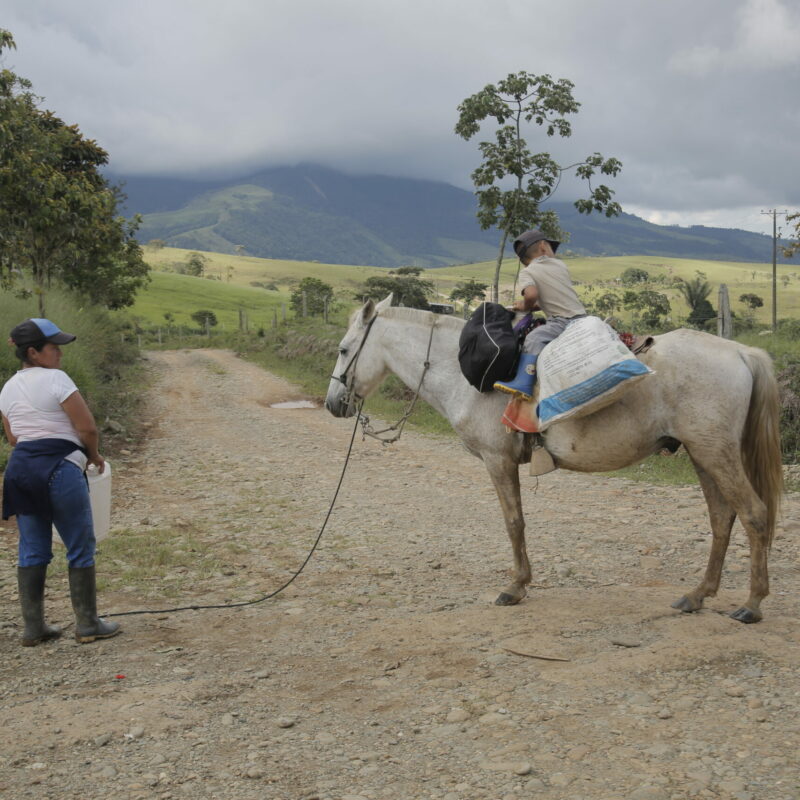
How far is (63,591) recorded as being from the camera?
244 inches

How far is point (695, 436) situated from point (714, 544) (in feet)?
3.54

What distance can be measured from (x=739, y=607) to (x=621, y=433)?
1.65 metres

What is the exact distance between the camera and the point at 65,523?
16.3 ft

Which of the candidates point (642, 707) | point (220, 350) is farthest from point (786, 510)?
point (220, 350)

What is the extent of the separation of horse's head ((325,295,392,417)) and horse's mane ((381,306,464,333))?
127 millimetres

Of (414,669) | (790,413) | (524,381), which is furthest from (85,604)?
(790,413)

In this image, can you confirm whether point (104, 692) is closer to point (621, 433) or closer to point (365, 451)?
point (621, 433)

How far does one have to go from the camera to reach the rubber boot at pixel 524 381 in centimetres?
529

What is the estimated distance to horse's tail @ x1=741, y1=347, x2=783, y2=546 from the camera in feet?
16.7

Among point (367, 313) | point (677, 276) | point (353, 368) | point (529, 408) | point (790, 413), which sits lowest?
point (790, 413)

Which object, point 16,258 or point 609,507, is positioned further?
point 16,258

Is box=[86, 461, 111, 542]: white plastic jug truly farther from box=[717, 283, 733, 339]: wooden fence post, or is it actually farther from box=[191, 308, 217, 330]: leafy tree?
box=[191, 308, 217, 330]: leafy tree

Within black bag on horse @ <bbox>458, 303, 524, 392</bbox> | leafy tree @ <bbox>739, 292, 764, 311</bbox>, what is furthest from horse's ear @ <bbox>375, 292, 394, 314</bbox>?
leafy tree @ <bbox>739, 292, 764, 311</bbox>

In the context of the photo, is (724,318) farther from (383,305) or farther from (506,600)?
(506,600)
